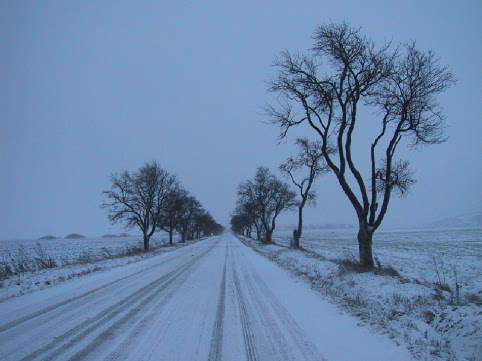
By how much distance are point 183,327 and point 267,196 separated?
1681 inches

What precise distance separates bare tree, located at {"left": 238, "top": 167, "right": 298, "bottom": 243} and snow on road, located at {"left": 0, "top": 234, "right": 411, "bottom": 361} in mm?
35244

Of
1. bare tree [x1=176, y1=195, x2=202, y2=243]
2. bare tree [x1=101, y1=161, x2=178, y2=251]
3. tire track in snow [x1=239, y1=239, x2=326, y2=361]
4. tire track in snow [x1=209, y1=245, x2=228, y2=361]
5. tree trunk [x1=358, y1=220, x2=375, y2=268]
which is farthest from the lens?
bare tree [x1=176, y1=195, x2=202, y2=243]

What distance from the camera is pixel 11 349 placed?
19.2 ft

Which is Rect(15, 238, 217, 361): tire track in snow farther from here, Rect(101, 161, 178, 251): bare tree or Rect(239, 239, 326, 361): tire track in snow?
Rect(101, 161, 178, 251): bare tree

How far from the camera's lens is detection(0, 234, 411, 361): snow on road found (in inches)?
222

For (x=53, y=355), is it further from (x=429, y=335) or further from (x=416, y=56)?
(x=416, y=56)

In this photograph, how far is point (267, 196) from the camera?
49.4 m

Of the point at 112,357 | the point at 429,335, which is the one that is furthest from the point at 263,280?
the point at 112,357

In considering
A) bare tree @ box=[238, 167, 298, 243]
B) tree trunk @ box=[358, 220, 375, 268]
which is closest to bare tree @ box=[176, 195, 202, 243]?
bare tree @ box=[238, 167, 298, 243]

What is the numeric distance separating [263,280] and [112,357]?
30.5 ft

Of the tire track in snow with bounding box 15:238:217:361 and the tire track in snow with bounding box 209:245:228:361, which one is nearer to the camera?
the tire track in snow with bounding box 209:245:228:361

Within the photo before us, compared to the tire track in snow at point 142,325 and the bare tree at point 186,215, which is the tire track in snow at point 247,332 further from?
the bare tree at point 186,215

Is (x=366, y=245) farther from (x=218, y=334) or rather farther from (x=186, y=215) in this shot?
(x=186, y=215)

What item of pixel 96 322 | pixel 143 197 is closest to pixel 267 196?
pixel 143 197
